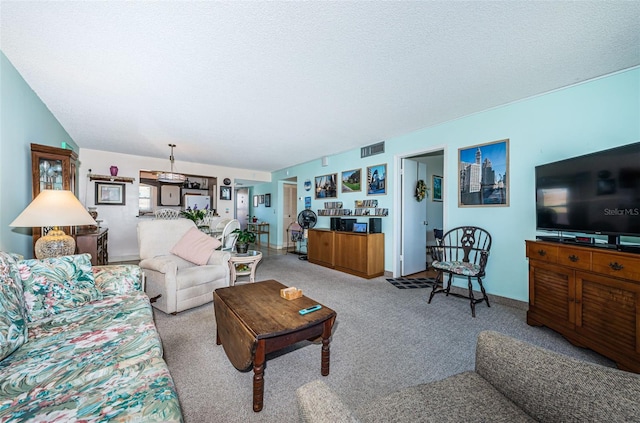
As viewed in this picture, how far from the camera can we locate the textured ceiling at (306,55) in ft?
5.33

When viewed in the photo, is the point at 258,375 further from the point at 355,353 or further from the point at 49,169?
the point at 49,169

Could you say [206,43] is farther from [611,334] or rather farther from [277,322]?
[611,334]

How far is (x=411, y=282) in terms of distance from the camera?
4.01m

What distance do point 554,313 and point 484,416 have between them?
207 cm

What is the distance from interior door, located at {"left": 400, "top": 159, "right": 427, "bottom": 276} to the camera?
4359 mm

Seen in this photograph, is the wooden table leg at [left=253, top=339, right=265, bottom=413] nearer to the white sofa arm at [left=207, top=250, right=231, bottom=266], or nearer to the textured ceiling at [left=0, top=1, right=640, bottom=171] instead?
the white sofa arm at [left=207, top=250, right=231, bottom=266]

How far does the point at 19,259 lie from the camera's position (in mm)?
1705

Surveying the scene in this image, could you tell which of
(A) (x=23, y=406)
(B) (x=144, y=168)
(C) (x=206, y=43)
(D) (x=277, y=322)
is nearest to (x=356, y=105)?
(C) (x=206, y=43)

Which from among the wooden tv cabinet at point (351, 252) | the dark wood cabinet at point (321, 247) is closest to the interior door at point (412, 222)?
the wooden tv cabinet at point (351, 252)

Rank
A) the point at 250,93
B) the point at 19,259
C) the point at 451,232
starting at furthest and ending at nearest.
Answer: the point at 451,232 < the point at 250,93 < the point at 19,259

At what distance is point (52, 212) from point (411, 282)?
14.7 feet

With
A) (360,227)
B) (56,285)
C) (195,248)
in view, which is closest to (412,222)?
(360,227)

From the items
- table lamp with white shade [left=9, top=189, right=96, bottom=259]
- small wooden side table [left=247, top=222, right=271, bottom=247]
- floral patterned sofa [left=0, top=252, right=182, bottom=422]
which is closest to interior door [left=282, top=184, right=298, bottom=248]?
small wooden side table [left=247, top=222, right=271, bottom=247]

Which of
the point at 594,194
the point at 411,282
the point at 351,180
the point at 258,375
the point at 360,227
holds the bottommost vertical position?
the point at 411,282
